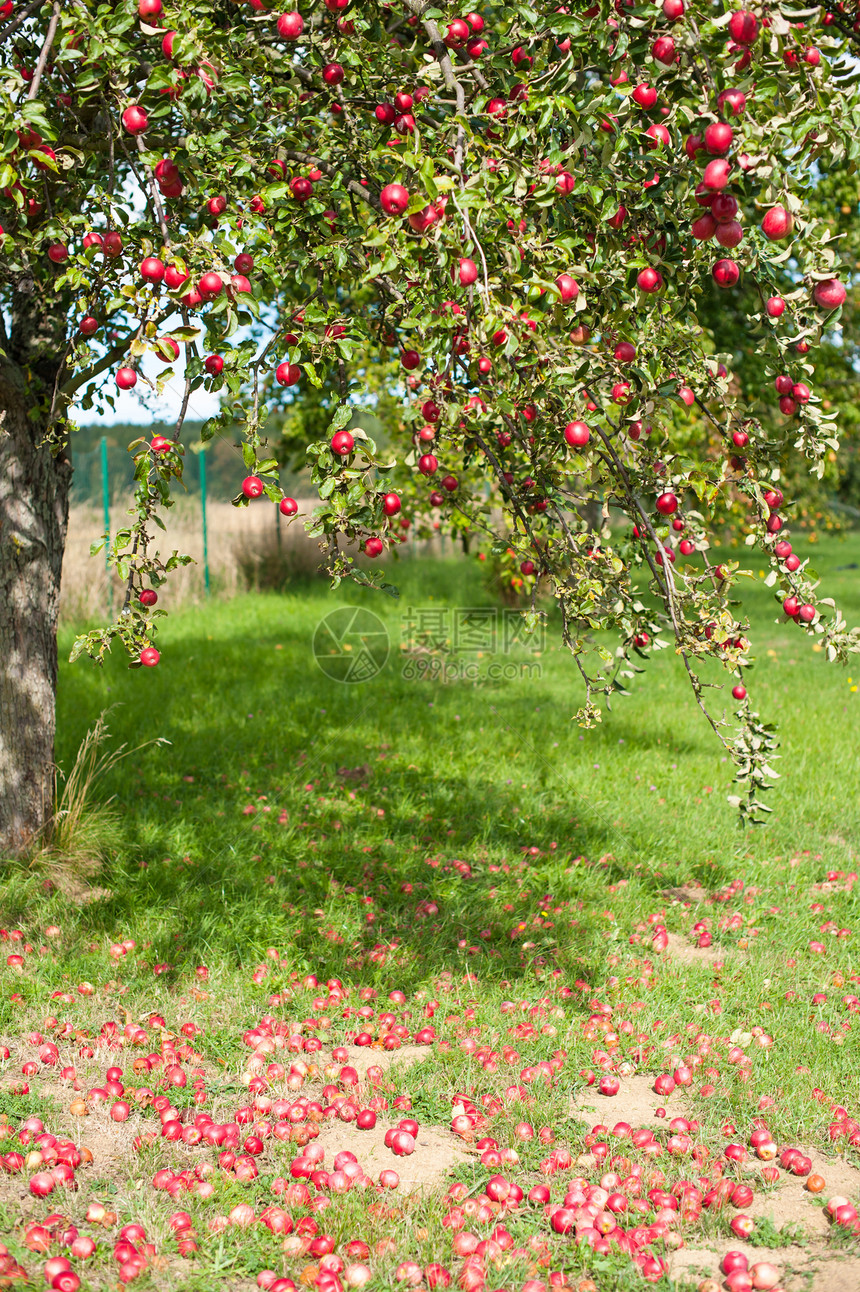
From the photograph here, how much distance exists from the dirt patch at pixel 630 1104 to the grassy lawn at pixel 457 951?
0.01m

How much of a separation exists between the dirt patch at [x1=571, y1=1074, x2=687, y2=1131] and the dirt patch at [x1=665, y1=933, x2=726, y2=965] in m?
0.77

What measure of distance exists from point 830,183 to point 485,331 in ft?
30.2

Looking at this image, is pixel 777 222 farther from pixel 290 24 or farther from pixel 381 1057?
pixel 381 1057

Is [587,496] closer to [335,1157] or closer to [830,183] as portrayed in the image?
[335,1157]

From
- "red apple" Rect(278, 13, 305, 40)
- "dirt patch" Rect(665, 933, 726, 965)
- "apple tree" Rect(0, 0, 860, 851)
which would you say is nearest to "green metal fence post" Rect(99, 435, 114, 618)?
"apple tree" Rect(0, 0, 860, 851)

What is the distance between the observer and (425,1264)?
7.34 feet

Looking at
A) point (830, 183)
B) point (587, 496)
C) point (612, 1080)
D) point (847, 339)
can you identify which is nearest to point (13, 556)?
point (587, 496)

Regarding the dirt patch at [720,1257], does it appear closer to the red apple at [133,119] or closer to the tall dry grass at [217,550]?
the red apple at [133,119]

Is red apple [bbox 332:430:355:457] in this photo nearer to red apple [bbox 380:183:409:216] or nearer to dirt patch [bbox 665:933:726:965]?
red apple [bbox 380:183:409:216]

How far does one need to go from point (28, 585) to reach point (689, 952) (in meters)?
3.10

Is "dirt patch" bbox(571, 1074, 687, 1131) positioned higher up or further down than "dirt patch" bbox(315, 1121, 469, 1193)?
higher up

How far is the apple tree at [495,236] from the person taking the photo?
6.61 ft

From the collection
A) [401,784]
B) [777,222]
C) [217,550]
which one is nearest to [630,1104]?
[777,222]

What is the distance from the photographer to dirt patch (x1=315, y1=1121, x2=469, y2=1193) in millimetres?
2562
